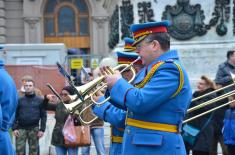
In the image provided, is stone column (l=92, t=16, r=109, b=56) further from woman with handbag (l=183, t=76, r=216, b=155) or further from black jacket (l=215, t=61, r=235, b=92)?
woman with handbag (l=183, t=76, r=216, b=155)

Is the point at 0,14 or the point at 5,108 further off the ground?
the point at 0,14

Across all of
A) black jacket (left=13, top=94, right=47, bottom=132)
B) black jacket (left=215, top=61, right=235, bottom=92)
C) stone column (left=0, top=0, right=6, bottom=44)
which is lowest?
black jacket (left=13, top=94, right=47, bottom=132)

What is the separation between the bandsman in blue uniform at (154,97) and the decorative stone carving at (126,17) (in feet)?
30.2

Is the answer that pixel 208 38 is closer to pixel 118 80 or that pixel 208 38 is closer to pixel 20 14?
pixel 118 80

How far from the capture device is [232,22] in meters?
14.5

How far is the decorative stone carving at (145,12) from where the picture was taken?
48.2ft

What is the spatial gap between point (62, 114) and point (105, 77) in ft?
19.0

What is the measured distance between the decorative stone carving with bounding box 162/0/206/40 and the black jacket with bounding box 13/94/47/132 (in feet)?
11.6

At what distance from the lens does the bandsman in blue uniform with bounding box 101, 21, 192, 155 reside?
5.51 metres

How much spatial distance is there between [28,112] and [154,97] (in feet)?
23.0

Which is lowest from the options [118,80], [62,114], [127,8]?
[62,114]

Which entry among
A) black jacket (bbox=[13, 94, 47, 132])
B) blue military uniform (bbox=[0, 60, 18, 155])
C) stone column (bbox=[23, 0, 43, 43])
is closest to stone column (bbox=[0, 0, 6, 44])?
stone column (bbox=[23, 0, 43, 43])

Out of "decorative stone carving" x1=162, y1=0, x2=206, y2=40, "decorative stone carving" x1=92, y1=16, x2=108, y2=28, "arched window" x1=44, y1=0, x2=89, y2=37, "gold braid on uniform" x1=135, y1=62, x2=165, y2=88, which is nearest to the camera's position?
"gold braid on uniform" x1=135, y1=62, x2=165, y2=88

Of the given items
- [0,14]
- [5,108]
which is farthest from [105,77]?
[0,14]
